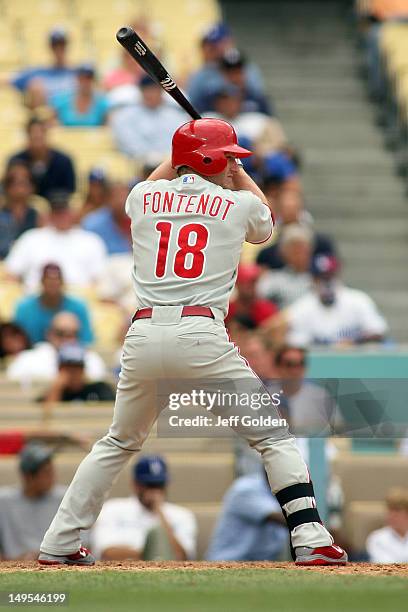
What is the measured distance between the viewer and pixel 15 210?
1241 cm

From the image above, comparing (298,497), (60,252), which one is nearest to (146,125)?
(60,252)

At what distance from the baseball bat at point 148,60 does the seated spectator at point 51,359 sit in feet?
12.0

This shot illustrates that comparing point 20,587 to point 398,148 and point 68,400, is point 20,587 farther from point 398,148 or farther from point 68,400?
point 398,148

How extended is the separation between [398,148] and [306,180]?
1.18 m

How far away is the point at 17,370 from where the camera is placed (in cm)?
1055

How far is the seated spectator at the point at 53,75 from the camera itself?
14086mm

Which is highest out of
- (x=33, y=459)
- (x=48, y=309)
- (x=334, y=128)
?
(x=334, y=128)

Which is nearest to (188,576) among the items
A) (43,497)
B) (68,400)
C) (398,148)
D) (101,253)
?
(43,497)

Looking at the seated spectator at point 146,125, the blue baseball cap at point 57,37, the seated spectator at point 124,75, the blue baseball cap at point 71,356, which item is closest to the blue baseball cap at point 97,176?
the seated spectator at point 146,125

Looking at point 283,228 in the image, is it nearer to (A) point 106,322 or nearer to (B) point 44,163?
(A) point 106,322

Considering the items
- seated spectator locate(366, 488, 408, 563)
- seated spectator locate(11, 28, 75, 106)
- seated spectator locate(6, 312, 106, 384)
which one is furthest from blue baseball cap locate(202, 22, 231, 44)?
seated spectator locate(366, 488, 408, 563)

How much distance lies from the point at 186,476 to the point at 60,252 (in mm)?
3200

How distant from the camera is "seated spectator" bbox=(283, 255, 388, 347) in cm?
1121

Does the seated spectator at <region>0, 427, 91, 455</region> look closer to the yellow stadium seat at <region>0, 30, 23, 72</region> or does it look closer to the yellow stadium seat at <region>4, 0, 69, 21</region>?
the yellow stadium seat at <region>0, 30, 23, 72</region>
